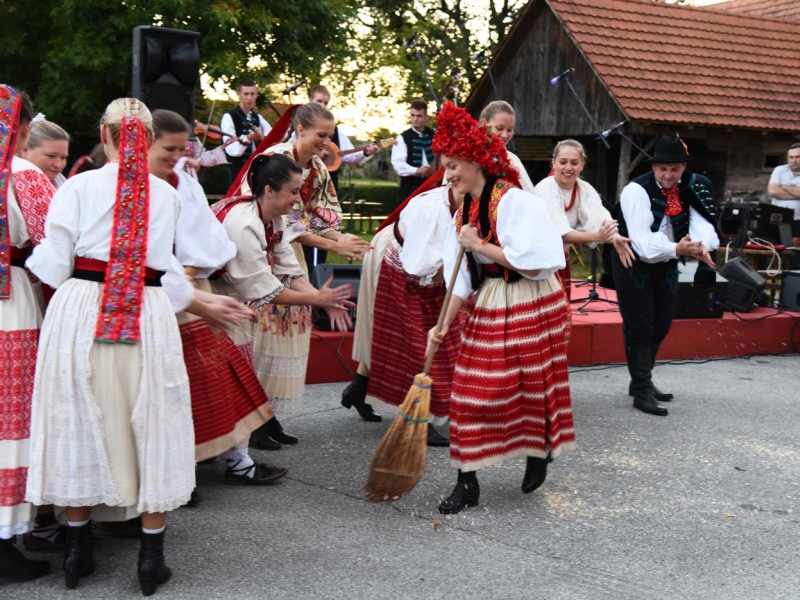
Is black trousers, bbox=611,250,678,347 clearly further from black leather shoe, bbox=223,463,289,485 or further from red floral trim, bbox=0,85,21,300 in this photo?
red floral trim, bbox=0,85,21,300

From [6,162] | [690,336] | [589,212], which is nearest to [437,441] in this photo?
[589,212]

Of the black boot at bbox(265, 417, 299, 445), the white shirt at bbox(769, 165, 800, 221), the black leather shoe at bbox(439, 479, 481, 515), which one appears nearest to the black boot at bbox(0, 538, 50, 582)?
the black leather shoe at bbox(439, 479, 481, 515)

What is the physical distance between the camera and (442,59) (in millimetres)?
26500

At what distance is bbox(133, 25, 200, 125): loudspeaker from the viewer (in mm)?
6199

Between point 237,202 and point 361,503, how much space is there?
1.52 m

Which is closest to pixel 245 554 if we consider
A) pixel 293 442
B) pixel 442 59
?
pixel 293 442

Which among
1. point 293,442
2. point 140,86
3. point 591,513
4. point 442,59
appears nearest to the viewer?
point 591,513

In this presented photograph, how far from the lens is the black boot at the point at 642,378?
6105mm

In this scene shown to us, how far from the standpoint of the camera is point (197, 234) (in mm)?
3842

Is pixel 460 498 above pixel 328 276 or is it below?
below

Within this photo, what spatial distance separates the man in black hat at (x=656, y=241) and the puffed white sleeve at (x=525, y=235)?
1908 mm

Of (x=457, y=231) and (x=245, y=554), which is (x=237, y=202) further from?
(x=245, y=554)

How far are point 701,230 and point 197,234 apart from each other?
11.4 feet

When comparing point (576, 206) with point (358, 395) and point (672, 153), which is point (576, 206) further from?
point (358, 395)
